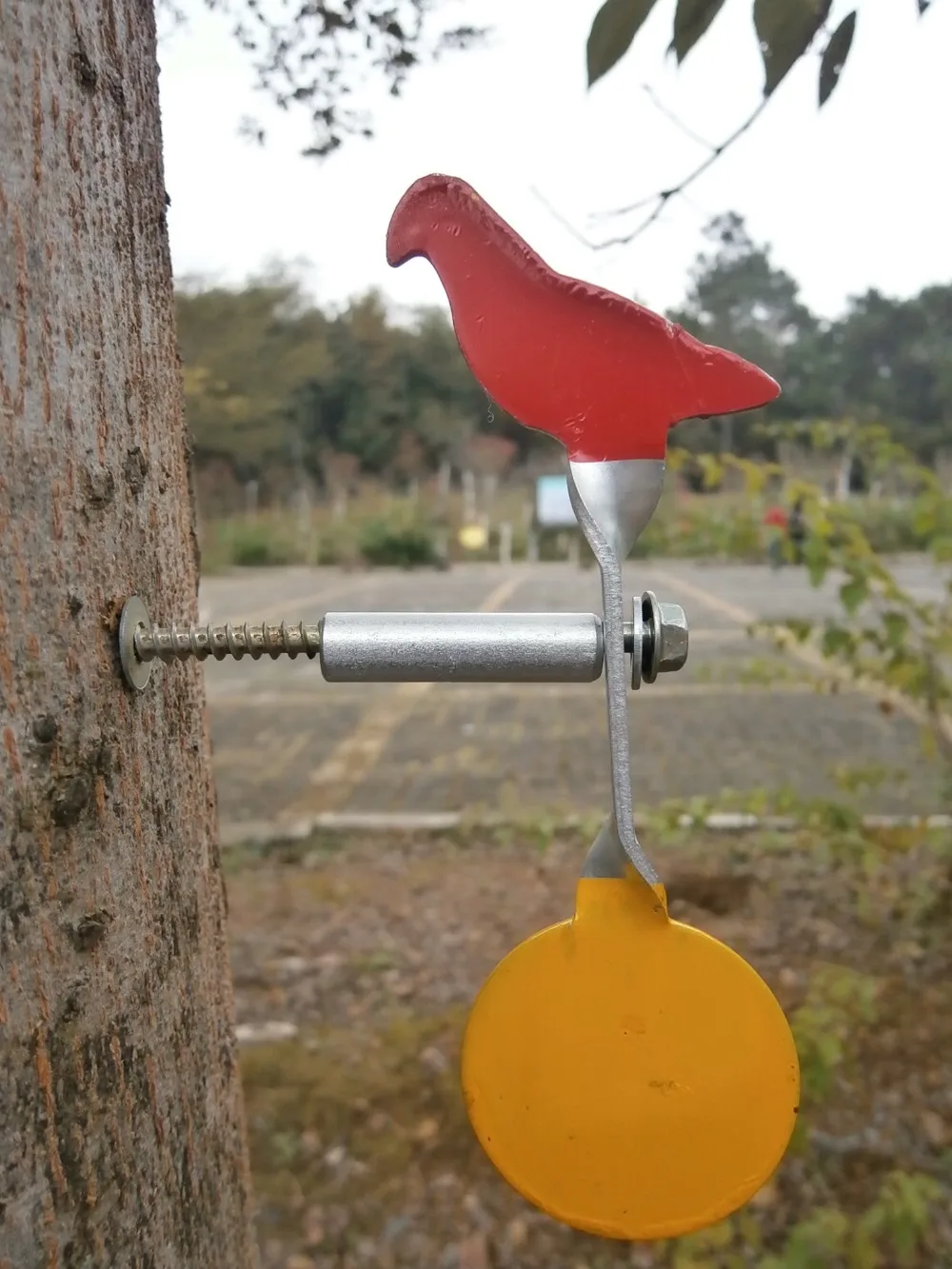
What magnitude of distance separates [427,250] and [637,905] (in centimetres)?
34

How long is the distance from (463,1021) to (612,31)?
1.66 m

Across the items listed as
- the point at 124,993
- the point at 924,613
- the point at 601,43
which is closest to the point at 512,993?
the point at 124,993

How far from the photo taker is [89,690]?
1.32 feet

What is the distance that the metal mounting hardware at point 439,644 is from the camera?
0.43 meters

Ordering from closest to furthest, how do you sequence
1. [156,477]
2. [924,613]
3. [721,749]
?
[156,477] < [924,613] < [721,749]

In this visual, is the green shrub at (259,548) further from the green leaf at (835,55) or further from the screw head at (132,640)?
the screw head at (132,640)

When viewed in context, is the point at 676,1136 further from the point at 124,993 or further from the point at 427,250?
the point at 427,250

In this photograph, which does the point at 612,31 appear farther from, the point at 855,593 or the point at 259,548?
the point at 259,548

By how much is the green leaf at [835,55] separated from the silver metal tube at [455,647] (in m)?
0.62

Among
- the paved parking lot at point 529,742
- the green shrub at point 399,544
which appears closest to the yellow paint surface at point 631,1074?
the paved parking lot at point 529,742

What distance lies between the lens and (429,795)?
313 cm

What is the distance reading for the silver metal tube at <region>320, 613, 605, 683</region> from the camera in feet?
1.41

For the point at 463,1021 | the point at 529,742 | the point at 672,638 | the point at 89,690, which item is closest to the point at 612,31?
the point at 672,638

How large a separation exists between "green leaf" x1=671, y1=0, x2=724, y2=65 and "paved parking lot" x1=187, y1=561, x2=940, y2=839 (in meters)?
1.38
